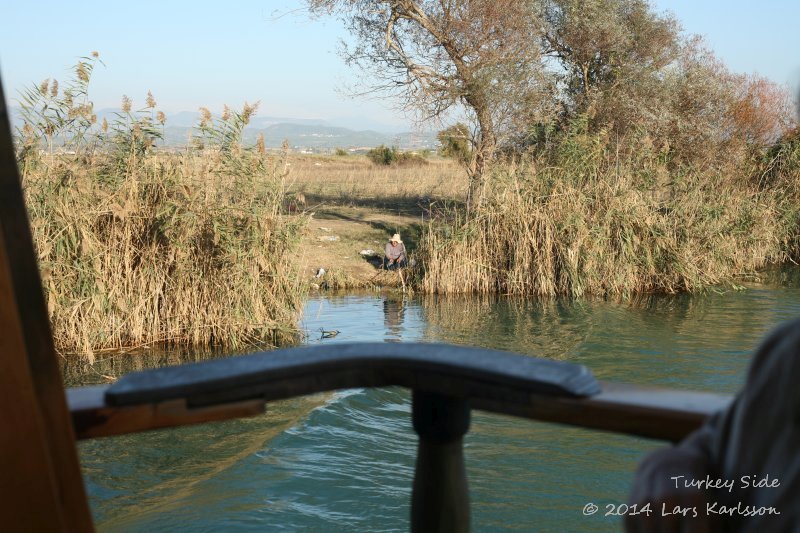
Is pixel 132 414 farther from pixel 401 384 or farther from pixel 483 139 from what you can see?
pixel 483 139

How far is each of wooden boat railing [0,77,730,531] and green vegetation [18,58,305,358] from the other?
924 cm

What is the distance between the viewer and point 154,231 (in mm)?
11195

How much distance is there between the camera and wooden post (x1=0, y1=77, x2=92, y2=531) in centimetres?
125

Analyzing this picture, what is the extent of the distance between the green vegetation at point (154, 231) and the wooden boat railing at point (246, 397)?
364 inches

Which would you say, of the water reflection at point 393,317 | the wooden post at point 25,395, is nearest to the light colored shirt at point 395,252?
the water reflection at point 393,317

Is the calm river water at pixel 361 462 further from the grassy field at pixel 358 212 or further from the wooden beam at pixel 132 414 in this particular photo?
the wooden beam at pixel 132 414

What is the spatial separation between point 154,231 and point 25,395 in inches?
404

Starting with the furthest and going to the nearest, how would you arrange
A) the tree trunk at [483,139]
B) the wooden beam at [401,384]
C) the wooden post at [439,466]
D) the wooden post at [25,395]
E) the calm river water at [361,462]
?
the tree trunk at [483,139]
the calm river water at [361,462]
the wooden post at [439,466]
the wooden beam at [401,384]
the wooden post at [25,395]

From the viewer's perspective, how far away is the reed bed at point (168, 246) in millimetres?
10594

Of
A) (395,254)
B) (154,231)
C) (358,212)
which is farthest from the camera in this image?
(358,212)

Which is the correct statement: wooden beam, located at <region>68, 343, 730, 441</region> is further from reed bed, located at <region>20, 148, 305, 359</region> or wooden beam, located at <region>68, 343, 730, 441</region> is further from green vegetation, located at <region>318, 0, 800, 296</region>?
green vegetation, located at <region>318, 0, 800, 296</region>

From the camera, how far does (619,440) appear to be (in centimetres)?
789

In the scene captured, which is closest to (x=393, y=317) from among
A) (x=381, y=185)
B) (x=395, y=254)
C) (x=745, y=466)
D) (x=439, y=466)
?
(x=395, y=254)

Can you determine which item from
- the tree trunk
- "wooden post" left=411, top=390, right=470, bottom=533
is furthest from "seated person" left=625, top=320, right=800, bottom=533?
the tree trunk
